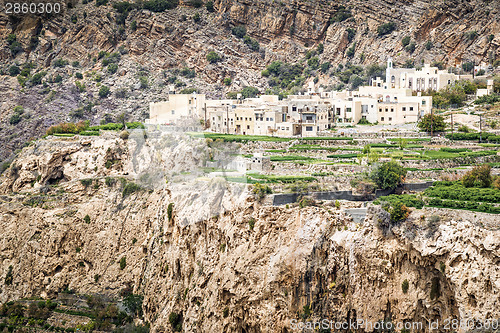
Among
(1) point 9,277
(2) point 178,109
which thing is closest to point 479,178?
(1) point 9,277

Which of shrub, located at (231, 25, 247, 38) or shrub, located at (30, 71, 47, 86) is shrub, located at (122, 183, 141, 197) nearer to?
shrub, located at (30, 71, 47, 86)

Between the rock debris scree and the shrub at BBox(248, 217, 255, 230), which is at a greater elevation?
the rock debris scree

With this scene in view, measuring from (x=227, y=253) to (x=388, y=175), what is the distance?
31.3 feet

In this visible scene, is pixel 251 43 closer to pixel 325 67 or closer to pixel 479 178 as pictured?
pixel 325 67

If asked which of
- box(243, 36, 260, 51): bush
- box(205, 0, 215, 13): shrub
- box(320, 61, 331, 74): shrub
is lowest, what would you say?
box(320, 61, 331, 74): shrub

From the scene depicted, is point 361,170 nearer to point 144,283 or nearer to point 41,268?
point 144,283

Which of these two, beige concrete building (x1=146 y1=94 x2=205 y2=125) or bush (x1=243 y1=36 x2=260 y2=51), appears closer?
beige concrete building (x1=146 y1=94 x2=205 y2=125)

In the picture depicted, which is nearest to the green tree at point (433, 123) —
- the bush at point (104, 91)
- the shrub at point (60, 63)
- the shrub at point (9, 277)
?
the shrub at point (9, 277)

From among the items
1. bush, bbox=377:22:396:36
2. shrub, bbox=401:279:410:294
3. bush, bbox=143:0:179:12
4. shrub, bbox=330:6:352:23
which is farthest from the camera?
bush, bbox=143:0:179:12

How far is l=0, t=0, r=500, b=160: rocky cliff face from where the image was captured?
90.8 metres

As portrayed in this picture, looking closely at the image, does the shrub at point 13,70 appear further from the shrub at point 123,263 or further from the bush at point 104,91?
the shrub at point 123,263

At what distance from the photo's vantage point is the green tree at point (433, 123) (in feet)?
192

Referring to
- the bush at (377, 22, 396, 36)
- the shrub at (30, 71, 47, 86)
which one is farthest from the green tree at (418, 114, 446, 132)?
the shrub at (30, 71, 47, 86)

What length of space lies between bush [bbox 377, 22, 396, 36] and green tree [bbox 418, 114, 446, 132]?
40979 mm
